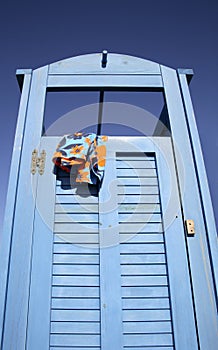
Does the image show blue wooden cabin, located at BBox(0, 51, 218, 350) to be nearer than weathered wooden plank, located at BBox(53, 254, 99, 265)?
Yes

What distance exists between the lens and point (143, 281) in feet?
5.53

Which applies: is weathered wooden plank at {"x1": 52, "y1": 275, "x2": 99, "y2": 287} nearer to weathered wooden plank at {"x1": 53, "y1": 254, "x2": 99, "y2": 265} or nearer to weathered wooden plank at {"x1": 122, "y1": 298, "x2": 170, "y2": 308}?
weathered wooden plank at {"x1": 53, "y1": 254, "x2": 99, "y2": 265}

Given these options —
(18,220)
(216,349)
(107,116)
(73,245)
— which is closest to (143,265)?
(73,245)

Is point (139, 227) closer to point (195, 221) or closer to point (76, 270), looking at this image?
point (195, 221)

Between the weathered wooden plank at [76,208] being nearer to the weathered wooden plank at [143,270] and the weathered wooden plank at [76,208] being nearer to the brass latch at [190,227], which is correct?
the weathered wooden plank at [143,270]

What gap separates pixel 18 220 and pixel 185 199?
3.31 ft

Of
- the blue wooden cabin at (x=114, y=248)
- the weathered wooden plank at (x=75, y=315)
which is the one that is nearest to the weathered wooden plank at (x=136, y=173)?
the blue wooden cabin at (x=114, y=248)

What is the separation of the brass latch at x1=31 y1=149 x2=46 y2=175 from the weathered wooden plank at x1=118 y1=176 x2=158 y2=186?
503mm

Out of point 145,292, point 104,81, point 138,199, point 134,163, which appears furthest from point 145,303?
point 104,81

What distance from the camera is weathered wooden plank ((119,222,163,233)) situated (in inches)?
71.4

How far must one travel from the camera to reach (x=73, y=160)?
77.4 inches

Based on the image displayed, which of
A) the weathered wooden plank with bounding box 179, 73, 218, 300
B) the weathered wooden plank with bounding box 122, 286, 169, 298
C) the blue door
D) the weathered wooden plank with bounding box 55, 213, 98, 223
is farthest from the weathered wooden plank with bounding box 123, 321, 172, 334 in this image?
the weathered wooden plank with bounding box 55, 213, 98, 223

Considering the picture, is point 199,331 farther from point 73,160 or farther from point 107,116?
point 107,116

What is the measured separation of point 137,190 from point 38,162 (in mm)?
662
